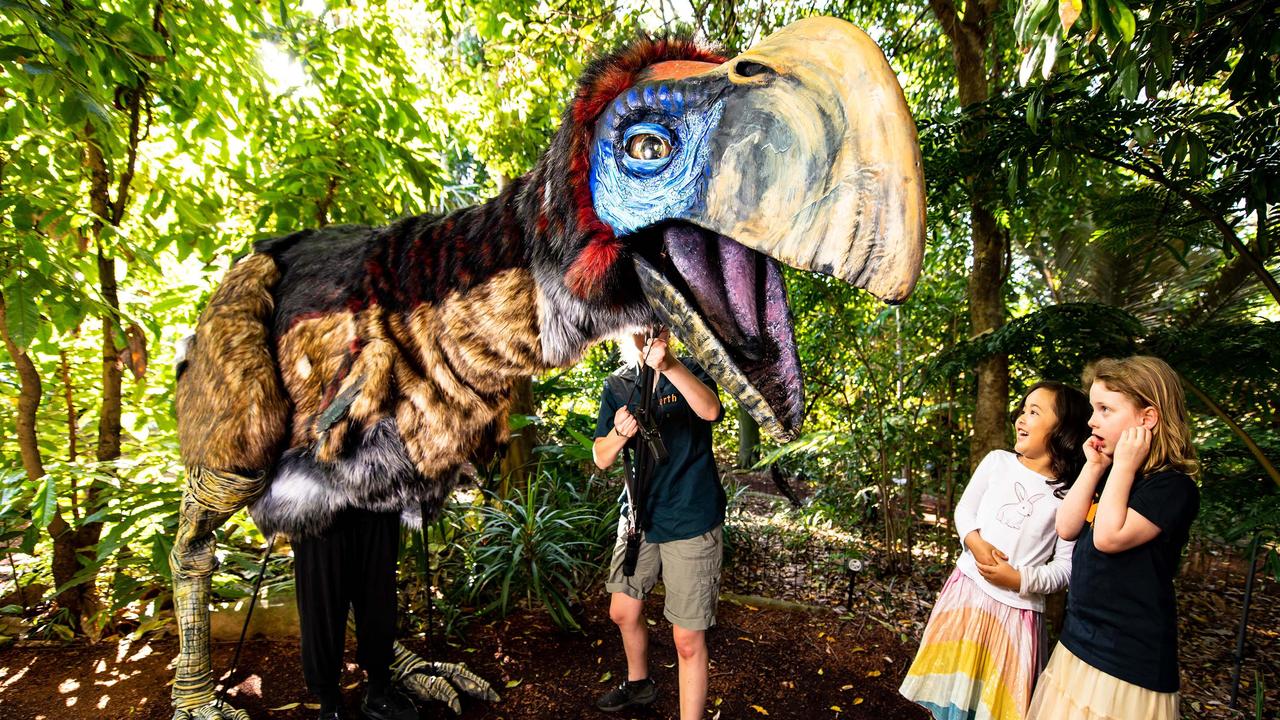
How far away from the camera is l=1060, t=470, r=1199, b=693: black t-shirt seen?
5.40ft

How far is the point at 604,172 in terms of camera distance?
3.75 ft

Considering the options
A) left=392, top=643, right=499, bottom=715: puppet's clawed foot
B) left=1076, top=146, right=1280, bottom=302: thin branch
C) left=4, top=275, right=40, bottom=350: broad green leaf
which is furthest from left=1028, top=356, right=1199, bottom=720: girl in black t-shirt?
left=4, top=275, right=40, bottom=350: broad green leaf

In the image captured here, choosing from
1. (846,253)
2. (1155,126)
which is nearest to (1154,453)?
(1155,126)

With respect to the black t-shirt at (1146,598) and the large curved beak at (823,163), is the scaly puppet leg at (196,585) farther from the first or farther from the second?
the black t-shirt at (1146,598)

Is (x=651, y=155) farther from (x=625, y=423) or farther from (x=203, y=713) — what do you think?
(x=203, y=713)

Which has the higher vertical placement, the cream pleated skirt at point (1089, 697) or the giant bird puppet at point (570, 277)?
the giant bird puppet at point (570, 277)

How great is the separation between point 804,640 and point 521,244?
2.93m

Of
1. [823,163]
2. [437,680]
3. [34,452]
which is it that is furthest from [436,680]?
[823,163]

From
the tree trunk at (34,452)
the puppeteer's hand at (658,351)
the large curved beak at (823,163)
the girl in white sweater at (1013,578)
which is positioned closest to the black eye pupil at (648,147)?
the large curved beak at (823,163)

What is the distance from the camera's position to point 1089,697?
1708 millimetres

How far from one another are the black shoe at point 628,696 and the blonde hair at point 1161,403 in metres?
1.96

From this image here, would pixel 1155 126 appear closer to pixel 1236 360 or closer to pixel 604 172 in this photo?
pixel 1236 360

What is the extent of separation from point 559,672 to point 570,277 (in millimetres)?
2332

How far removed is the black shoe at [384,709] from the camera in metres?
2.08
